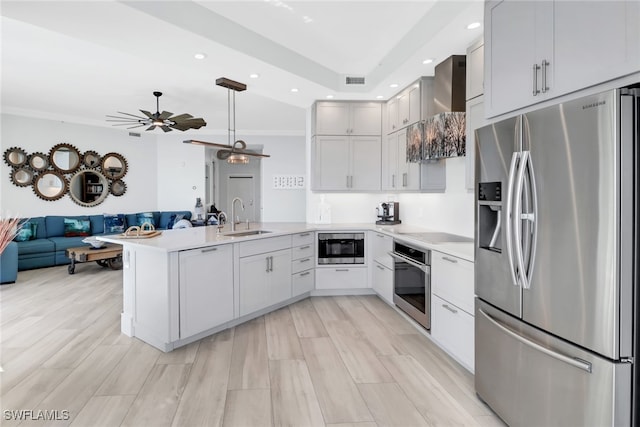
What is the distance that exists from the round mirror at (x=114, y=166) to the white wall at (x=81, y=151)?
0.32ft

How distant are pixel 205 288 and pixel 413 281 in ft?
6.36

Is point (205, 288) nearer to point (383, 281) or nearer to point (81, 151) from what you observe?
point (383, 281)

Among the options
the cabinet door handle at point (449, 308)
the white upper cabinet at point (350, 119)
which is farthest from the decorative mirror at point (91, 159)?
the cabinet door handle at point (449, 308)

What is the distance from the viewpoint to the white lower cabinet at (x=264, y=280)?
11.7ft

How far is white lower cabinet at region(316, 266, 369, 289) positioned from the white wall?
18.3 ft

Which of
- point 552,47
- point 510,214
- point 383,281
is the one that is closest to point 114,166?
point 383,281

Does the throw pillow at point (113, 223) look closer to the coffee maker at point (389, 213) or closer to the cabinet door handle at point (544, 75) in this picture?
the coffee maker at point (389, 213)

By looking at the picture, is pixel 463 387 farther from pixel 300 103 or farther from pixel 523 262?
pixel 300 103

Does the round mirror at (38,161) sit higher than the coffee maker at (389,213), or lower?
higher

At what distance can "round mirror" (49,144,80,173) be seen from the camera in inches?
272

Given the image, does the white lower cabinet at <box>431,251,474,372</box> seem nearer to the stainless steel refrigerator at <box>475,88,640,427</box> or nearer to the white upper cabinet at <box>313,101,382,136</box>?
the stainless steel refrigerator at <box>475,88,640,427</box>

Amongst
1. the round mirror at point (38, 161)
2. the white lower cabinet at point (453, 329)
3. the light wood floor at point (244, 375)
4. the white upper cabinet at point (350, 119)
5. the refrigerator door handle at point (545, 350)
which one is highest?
the white upper cabinet at point (350, 119)

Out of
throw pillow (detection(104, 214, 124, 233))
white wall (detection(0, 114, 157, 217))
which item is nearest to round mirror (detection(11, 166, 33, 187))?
white wall (detection(0, 114, 157, 217))

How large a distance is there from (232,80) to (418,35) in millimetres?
2106
